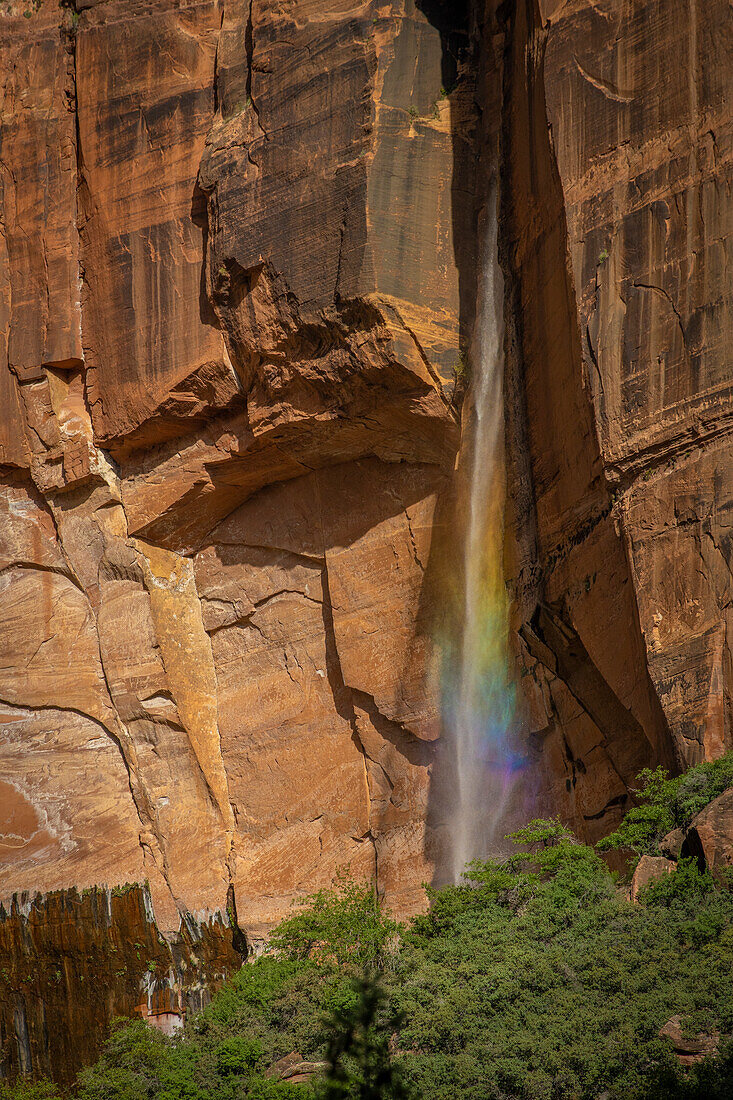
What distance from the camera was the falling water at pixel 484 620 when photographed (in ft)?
53.5

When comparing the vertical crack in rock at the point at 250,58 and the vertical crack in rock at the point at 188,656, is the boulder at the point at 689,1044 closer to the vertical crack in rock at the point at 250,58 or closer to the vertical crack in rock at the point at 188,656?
the vertical crack in rock at the point at 188,656

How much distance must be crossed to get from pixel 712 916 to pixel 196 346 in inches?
468

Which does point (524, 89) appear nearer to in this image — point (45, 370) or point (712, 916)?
point (45, 370)

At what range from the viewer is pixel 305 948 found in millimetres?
14656

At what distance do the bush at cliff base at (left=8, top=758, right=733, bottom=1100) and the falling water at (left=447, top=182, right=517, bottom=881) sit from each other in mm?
2159

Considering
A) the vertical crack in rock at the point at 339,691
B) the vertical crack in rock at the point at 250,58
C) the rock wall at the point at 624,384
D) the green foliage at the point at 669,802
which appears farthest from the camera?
the vertical crack in rock at the point at 250,58

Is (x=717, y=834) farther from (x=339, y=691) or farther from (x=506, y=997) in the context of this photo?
(x=339, y=691)

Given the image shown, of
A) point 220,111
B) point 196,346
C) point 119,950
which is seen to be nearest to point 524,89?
point 220,111

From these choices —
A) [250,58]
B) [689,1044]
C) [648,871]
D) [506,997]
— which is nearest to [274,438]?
[250,58]

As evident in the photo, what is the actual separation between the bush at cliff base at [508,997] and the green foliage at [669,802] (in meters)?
0.03

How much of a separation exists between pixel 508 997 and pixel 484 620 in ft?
23.4

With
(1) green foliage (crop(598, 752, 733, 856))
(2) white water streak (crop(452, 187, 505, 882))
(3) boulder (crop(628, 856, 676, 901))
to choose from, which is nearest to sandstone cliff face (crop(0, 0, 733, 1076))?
(2) white water streak (crop(452, 187, 505, 882))

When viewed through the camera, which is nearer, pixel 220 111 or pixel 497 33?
pixel 497 33

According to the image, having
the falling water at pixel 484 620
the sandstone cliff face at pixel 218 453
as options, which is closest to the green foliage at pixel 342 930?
the sandstone cliff face at pixel 218 453
